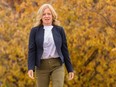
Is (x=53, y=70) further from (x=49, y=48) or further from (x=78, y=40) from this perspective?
(x=78, y=40)

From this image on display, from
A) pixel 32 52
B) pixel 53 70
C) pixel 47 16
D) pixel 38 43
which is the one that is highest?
pixel 47 16

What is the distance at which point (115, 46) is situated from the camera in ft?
21.5

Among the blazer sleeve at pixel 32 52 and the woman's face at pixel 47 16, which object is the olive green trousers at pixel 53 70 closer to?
the blazer sleeve at pixel 32 52

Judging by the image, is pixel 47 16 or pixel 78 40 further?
pixel 78 40

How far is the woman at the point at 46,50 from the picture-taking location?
4.75m

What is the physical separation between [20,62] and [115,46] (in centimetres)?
163

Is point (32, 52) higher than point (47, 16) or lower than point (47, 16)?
lower

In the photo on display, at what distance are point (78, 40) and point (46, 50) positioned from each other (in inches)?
77.2

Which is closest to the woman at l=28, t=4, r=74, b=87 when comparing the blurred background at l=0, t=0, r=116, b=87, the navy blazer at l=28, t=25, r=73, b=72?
the navy blazer at l=28, t=25, r=73, b=72

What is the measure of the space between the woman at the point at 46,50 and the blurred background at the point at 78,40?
1760 mm

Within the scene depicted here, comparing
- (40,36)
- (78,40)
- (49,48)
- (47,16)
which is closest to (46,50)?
(49,48)

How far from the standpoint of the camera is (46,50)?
4.75 metres

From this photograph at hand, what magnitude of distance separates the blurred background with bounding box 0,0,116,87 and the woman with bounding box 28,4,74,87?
1760 mm

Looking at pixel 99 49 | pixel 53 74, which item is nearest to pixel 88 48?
pixel 99 49
